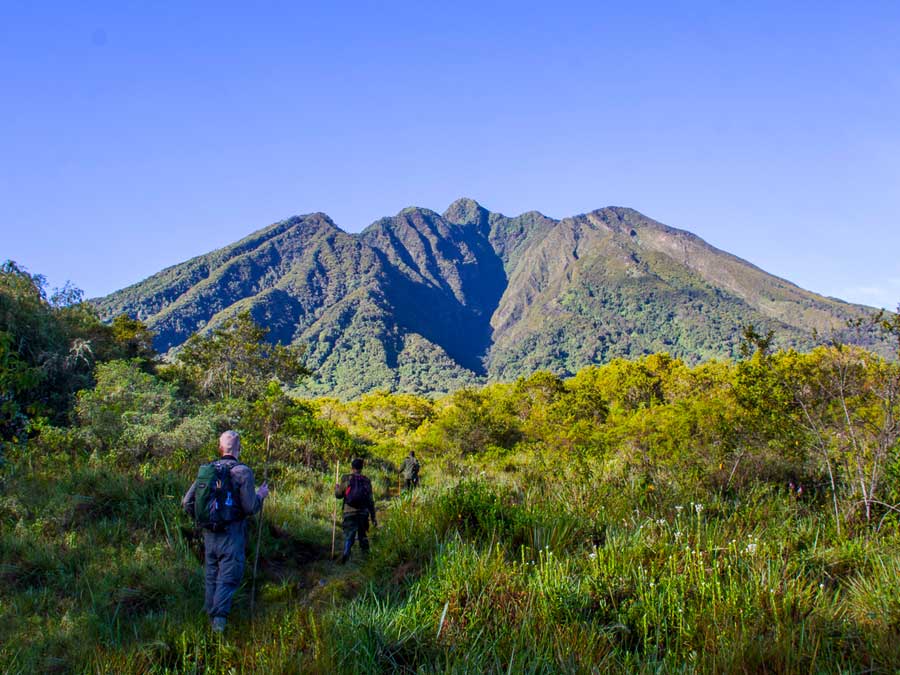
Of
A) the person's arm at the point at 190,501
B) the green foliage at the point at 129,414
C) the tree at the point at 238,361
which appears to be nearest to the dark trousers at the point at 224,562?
the person's arm at the point at 190,501

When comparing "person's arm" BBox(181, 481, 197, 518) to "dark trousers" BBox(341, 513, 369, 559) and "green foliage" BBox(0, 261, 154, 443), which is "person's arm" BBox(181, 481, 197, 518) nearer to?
"dark trousers" BBox(341, 513, 369, 559)

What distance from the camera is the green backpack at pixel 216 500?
189 inches

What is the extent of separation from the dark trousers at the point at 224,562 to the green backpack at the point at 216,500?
0.12 m

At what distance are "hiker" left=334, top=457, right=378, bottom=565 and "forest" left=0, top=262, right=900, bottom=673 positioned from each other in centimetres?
36

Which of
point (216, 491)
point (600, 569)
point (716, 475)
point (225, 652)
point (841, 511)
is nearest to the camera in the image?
point (225, 652)

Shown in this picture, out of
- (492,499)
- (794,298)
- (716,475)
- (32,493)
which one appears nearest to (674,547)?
(492,499)

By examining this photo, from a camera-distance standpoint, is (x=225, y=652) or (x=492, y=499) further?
(x=492, y=499)

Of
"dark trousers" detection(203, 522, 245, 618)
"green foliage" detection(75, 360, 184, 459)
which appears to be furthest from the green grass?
"green foliage" detection(75, 360, 184, 459)

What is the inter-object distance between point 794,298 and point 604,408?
206505 mm

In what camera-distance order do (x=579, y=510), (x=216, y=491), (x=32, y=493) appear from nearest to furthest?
(x=216, y=491) → (x=579, y=510) → (x=32, y=493)

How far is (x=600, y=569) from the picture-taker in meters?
3.97

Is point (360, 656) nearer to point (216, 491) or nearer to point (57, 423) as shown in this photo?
point (216, 491)

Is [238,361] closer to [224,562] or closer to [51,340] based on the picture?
[51,340]

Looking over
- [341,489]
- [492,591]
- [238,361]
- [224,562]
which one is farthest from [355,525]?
[238,361]
